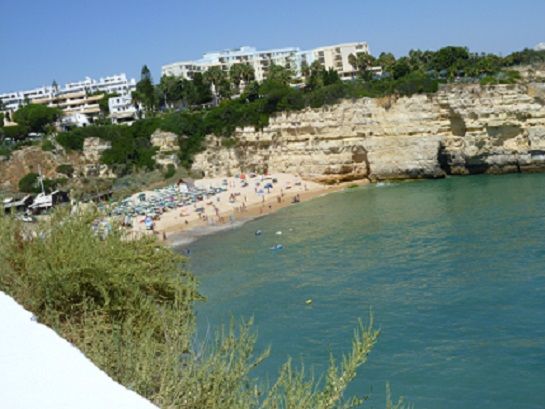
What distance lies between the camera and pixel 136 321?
8.64 m

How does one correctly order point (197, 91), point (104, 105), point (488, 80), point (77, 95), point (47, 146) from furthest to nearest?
point (77, 95) → point (104, 105) → point (197, 91) → point (47, 146) → point (488, 80)

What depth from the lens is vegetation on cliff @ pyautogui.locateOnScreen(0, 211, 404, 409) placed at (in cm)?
620

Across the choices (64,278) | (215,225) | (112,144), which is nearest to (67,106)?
(112,144)

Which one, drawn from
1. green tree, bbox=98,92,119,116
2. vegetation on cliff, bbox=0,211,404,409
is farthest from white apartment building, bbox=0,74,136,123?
vegetation on cliff, bbox=0,211,404,409

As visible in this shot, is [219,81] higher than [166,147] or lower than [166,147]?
higher

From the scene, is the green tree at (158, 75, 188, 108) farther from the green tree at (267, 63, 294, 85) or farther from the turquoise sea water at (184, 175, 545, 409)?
the turquoise sea water at (184, 175, 545, 409)

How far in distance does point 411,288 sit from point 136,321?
15383mm

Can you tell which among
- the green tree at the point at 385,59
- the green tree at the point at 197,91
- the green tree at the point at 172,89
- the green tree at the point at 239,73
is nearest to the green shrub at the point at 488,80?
the green tree at the point at 385,59

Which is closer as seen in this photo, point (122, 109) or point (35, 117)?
point (35, 117)

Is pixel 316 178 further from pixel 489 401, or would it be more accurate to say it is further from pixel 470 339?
pixel 489 401

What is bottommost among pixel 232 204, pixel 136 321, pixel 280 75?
pixel 232 204

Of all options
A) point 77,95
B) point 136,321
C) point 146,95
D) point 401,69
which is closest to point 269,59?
point 77,95

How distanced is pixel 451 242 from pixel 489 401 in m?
15.4

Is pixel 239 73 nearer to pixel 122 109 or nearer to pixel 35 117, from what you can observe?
pixel 122 109
